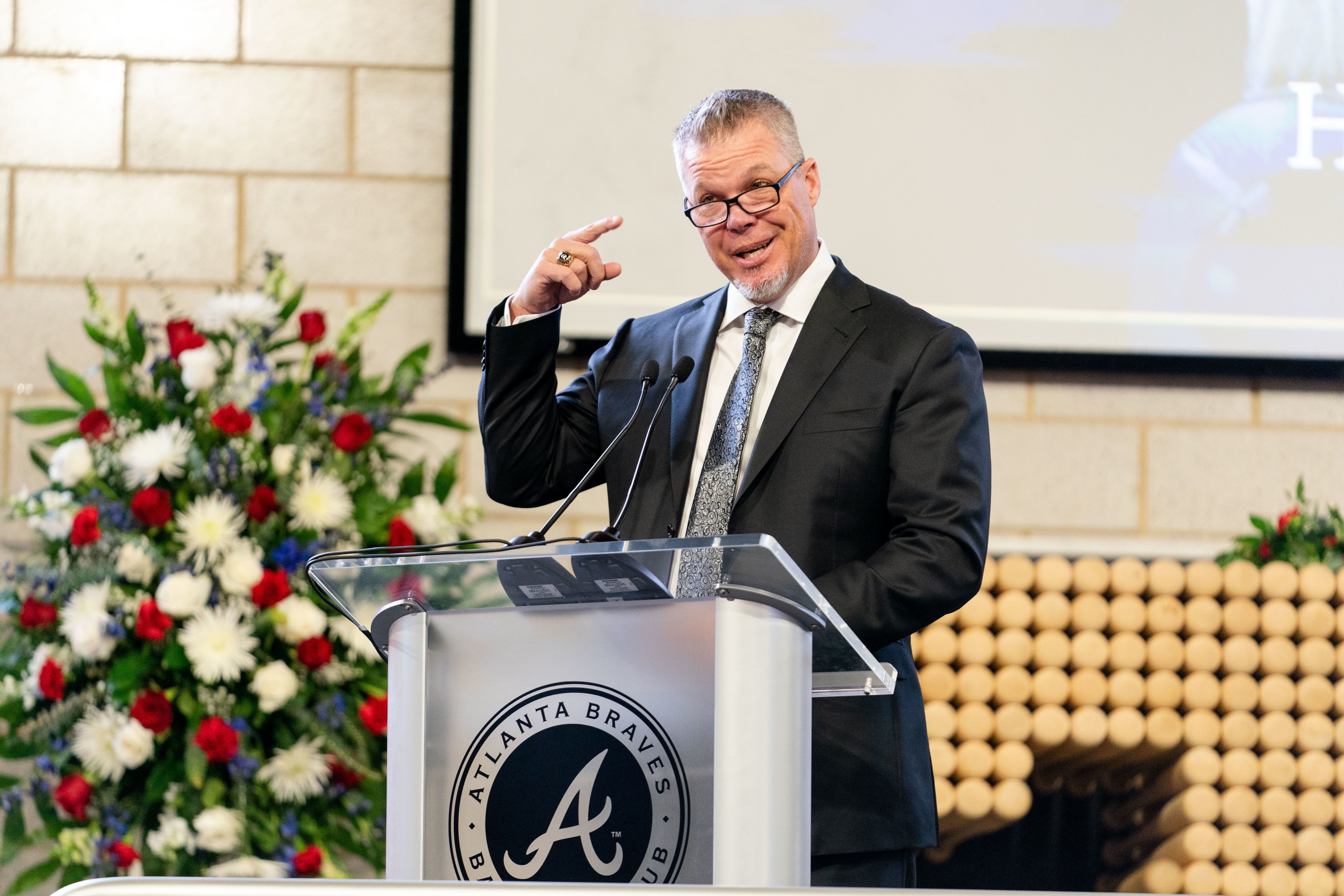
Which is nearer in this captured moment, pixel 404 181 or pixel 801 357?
pixel 801 357

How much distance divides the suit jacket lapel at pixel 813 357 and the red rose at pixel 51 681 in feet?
4.97

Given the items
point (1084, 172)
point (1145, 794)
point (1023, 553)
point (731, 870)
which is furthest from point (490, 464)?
point (1084, 172)

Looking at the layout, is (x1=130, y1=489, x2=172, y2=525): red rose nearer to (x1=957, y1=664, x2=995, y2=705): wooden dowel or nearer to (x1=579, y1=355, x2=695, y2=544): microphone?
(x1=579, y1=355, x2=695, y2=544): microphone

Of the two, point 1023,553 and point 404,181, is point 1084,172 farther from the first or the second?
point 404,181

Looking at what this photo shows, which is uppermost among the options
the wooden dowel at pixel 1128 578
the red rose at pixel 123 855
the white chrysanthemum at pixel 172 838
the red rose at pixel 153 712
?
the wooden dowel at pixel 1128 578

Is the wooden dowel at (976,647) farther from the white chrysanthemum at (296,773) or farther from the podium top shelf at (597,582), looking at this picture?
the podium top shelf at (597,582)

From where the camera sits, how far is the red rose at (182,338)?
254 centimetres

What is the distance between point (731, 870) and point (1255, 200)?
246 cm

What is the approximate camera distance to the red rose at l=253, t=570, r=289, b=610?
242cm

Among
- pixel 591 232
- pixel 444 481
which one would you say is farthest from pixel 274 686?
pixel 591 232

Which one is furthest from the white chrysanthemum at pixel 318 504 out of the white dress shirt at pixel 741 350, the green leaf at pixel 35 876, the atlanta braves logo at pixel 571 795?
the atlanta braves logo at pixel 571 795

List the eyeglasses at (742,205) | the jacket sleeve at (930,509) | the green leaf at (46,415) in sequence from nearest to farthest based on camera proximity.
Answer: the jacket sleeve at (930,509), the eyeglasses at (742,205), the green leaf at (46,415)

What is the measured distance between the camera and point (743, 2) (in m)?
3.02

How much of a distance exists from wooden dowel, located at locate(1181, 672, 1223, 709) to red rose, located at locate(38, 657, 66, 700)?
6.75 ft
